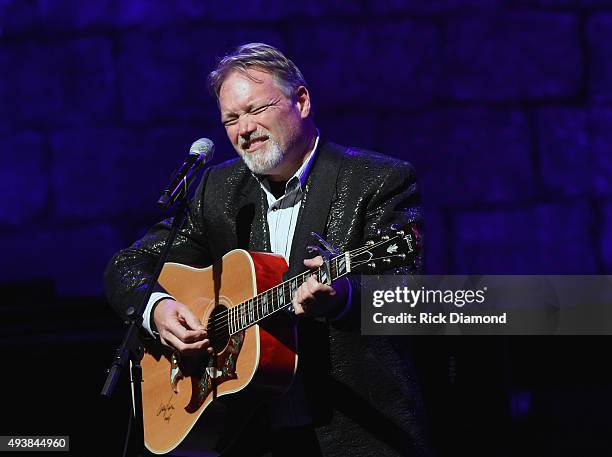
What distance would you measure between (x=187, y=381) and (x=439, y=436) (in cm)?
113

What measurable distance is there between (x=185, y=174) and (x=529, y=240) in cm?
279

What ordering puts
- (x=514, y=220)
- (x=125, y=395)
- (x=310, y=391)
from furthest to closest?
(x=514, y=220)
(x=125, y=395)
(x=310, y=391)

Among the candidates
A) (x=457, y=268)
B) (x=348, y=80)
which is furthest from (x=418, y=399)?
(x=348, y=80)

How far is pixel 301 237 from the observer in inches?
121

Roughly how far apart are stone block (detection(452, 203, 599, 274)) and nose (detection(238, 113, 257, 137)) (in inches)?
93.5

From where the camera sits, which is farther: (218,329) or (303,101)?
(303,101)

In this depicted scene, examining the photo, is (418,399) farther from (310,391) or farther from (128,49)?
(128,49)

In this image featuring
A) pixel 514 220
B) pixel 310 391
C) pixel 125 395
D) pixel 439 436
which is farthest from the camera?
pixel 514 220

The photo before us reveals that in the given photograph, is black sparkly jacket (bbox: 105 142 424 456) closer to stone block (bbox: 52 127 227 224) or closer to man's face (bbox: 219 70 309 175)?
man's face (bbox: 219 70 309 175)

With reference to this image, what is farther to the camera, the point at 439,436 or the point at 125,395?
the point at 125,395

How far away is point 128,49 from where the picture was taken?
555 centimetres

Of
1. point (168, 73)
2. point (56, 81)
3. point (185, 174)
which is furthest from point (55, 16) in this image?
point (185, 174)
